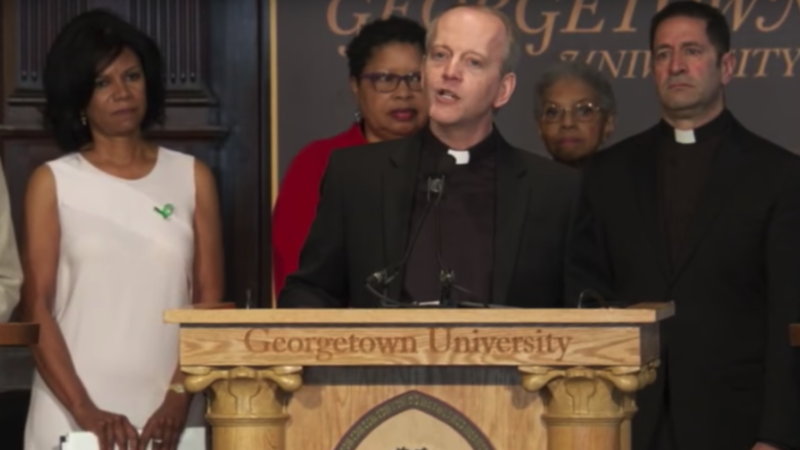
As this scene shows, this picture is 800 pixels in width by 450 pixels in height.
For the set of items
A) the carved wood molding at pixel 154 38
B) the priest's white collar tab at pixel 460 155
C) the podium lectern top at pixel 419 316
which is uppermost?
the carved wood molding at pixel 154 38

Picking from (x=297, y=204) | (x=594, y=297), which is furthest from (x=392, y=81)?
(x=594, y=297)

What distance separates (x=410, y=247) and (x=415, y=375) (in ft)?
1.35

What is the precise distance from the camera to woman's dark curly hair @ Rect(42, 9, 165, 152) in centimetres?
579

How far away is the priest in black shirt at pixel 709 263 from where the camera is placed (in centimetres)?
545

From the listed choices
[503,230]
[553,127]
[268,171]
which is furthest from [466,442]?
[268,171]

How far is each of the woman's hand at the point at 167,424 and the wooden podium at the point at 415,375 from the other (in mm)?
1353

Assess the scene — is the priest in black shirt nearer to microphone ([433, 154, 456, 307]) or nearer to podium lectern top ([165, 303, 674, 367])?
microphone ([433, 154, 456, 307])

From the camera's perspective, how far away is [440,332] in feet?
13.5

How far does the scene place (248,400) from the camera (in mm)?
4141

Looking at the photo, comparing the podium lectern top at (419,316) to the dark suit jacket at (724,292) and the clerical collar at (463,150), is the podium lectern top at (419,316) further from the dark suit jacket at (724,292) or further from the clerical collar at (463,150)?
the dark suit jacket at (724,292)

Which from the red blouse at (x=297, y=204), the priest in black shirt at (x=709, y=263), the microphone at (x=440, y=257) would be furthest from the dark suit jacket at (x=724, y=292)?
the red blouse at (x=297, y=204)

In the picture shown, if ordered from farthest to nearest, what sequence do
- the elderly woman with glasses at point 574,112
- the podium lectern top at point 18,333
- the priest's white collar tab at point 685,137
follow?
1. the elderly woman with glasses at point 574,112
2. the priest's white collar tab at point 685,137
3. the podium lectern top at point 18,333

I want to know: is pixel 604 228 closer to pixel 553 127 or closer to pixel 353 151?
pixel 553 127

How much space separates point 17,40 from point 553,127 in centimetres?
187
